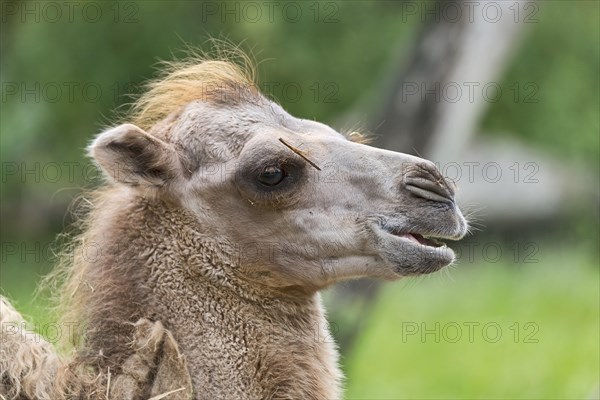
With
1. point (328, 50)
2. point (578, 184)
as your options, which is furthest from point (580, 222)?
point (328, 50)

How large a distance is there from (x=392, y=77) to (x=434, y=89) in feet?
2.10

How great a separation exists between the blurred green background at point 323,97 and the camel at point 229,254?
1002 centimetres

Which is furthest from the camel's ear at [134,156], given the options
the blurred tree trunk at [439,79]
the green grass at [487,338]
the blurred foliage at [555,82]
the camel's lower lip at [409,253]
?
the blurred foliage at [555,82]

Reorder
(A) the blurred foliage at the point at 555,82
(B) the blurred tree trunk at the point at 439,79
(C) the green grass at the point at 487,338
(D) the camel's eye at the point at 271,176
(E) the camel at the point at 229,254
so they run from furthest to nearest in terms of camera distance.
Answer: (A) the blurred foliage at the point at 555,82, (C) the green grass at the point at 487,338, (B) the blurred tree trunk at the point at 439,79, (D) the camel's eye at the point at 271,176, (E) the camel at the point at 229,254

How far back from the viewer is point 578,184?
21766mm

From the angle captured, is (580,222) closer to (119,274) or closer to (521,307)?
(521,307)

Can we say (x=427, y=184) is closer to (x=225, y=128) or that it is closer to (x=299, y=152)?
(x=299, y=152)

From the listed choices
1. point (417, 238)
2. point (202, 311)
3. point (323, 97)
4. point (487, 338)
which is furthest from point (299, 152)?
point (323, 97)

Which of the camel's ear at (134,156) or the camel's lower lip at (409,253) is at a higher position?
the camel's lower lip at (409,253)

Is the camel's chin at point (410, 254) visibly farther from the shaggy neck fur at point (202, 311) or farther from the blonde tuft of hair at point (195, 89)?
the blonde tuft of hair at point (195, 89)

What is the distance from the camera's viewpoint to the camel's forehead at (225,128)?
6230 millimetres

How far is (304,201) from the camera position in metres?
6.11

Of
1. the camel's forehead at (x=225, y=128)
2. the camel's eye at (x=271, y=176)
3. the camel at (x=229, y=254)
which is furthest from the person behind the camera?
the camel's forehead at (x=225, y=128)

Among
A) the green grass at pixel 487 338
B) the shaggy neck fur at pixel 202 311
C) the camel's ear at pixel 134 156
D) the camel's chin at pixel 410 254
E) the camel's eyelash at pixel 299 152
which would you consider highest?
the green grass at pixel 487 338
